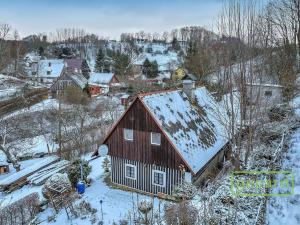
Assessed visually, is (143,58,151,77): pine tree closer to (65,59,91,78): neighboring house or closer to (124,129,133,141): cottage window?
(65,59,91,78): neighboring house

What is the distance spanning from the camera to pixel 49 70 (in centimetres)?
6109

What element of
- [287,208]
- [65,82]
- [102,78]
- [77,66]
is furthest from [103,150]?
[77,66]

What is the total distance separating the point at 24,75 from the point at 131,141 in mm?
53930

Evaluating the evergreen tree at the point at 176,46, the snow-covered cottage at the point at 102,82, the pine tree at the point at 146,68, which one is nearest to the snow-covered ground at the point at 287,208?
the snow-covered cottage at the point at 102,82

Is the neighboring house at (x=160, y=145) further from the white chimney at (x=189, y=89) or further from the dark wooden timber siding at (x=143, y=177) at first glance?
the white chimney at (x=189, y=89)

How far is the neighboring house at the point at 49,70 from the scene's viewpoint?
199 ft

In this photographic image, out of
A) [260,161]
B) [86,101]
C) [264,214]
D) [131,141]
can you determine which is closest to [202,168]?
[260,161]

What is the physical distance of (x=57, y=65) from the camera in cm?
6203

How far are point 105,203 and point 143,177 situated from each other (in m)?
2.61

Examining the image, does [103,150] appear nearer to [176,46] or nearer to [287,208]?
[287,208]

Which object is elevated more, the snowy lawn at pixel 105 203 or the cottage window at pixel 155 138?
the cottage window at pixel 155 138

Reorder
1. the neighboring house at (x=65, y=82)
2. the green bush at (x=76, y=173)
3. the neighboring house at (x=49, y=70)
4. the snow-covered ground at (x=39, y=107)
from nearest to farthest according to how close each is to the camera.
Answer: the green bush at (x=76, y=173), the snow-covered ground at (x=39, y=107), the neighboring house at (x=65, y=82), the neighboring house at (x=49, y=70)

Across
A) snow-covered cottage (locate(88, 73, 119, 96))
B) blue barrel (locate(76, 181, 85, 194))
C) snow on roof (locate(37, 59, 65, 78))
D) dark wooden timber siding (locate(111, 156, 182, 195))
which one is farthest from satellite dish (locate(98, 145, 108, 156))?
snow on roof (locate(37, 59, 65, 78))

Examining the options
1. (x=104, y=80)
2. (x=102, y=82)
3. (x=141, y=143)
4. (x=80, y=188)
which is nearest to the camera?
(x=141, y=143)
